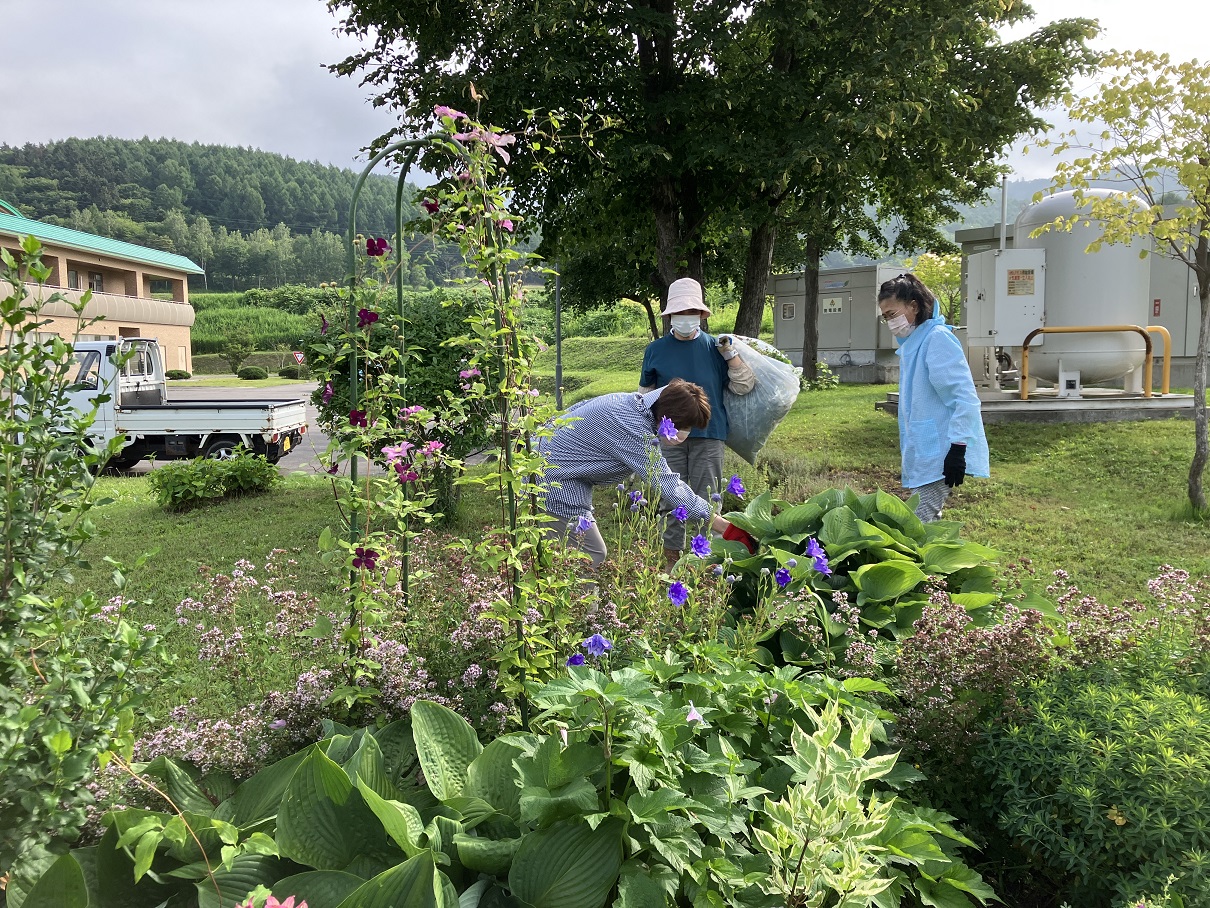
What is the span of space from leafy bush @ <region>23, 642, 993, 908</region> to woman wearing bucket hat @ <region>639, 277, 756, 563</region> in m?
3.44

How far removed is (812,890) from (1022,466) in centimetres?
877

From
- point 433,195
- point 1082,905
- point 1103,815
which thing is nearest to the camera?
point 1103,815

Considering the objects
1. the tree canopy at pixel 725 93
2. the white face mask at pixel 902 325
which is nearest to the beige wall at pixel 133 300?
the tree canopy at pixel 725 93

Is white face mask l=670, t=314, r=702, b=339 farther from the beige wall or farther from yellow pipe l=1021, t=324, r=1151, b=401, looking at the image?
the beige wall

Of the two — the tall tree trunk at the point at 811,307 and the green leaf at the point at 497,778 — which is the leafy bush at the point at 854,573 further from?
the tall tree trunk at the point at 811,307

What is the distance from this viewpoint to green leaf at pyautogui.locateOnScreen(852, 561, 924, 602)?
11.1 feet

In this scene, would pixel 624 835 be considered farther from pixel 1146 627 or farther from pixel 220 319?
pixel 220 319

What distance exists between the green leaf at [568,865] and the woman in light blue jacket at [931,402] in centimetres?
328

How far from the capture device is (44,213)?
9800 cm

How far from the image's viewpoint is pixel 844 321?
72.5 ft

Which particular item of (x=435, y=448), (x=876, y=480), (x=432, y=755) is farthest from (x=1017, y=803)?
(x=876, y=480)

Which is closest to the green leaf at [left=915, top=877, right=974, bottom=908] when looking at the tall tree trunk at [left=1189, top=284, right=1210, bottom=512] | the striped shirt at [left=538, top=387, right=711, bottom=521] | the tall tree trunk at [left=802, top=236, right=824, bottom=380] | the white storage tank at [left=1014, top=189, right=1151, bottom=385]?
the striped shirt at [left=538, top=387, right=711, bottom=521]

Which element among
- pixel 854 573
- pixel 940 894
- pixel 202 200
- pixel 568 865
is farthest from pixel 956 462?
pixel 202 200

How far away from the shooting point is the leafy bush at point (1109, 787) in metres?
1.94
